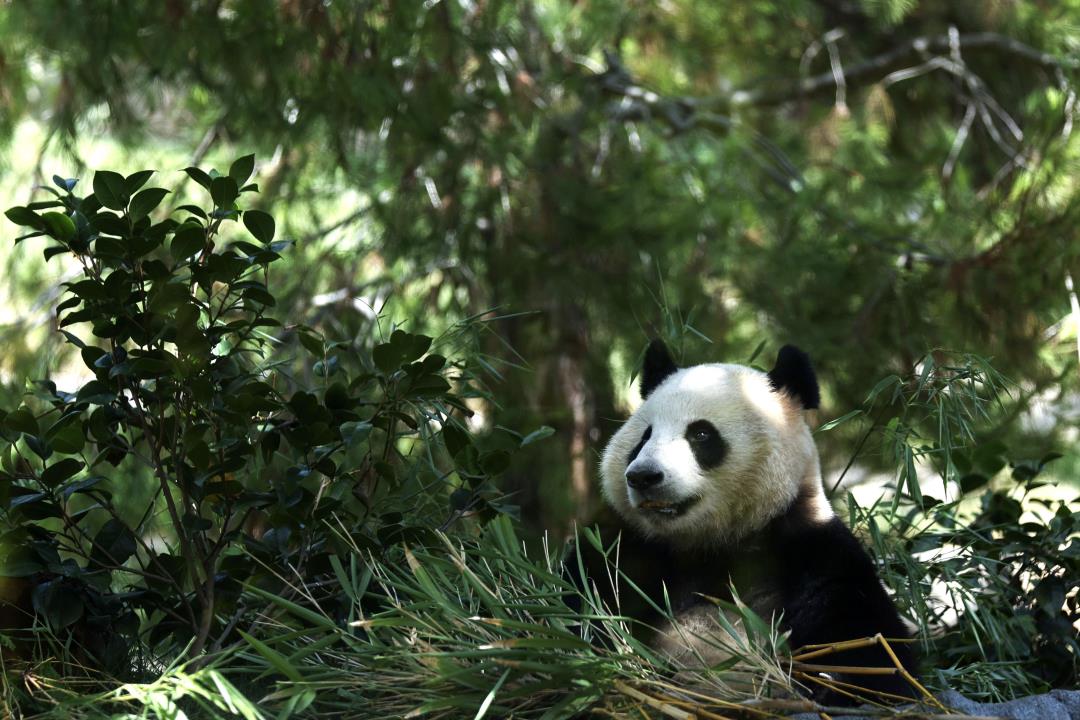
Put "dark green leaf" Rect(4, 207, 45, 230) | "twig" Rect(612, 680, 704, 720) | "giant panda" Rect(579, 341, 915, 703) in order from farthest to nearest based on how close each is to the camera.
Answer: "giant panda" Rect(579, 341, 915, 703) < "dark green leaf" Rect(4, 207, 45, 230) < "twig" Rect(612, 680, 704, 720)

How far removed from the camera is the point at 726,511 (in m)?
2.54

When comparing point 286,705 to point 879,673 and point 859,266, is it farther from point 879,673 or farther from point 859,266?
point 859,266

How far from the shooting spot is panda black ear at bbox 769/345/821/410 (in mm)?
2689

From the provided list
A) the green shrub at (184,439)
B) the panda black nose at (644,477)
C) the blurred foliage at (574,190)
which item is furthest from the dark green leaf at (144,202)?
the blurred foliage at (574,190)

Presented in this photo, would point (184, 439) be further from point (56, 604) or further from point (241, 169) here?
point (241, 169)

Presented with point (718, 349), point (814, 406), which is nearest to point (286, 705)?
point (814, 406)

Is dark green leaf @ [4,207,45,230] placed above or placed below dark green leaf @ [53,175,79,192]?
below

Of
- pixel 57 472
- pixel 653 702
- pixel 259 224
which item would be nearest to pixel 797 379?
pixel 653 702

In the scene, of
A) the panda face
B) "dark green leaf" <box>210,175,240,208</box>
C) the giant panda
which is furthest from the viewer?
the panda face

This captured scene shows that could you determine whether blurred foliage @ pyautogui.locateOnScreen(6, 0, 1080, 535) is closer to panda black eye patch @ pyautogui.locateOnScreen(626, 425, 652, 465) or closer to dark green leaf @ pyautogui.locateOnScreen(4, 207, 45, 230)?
panda black eye patch @ pyautogui.locateOnScreen(626, 425, 652, 465)

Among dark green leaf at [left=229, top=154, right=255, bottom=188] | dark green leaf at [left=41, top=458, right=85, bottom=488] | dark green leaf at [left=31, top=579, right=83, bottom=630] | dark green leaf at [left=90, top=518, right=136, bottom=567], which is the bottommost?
dark green leaf at [left=31, top=579, right=83, bottom=630]

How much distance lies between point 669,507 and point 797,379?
18.2 inches

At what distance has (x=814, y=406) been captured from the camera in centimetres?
269

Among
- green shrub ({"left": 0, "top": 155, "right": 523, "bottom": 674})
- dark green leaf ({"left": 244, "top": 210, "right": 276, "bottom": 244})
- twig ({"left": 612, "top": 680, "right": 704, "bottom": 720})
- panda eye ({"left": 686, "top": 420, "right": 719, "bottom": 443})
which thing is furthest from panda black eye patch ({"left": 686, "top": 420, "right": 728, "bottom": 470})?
dark green leaf ({"left": 244, "top": 210, "right": 276, "bottom": 244})
